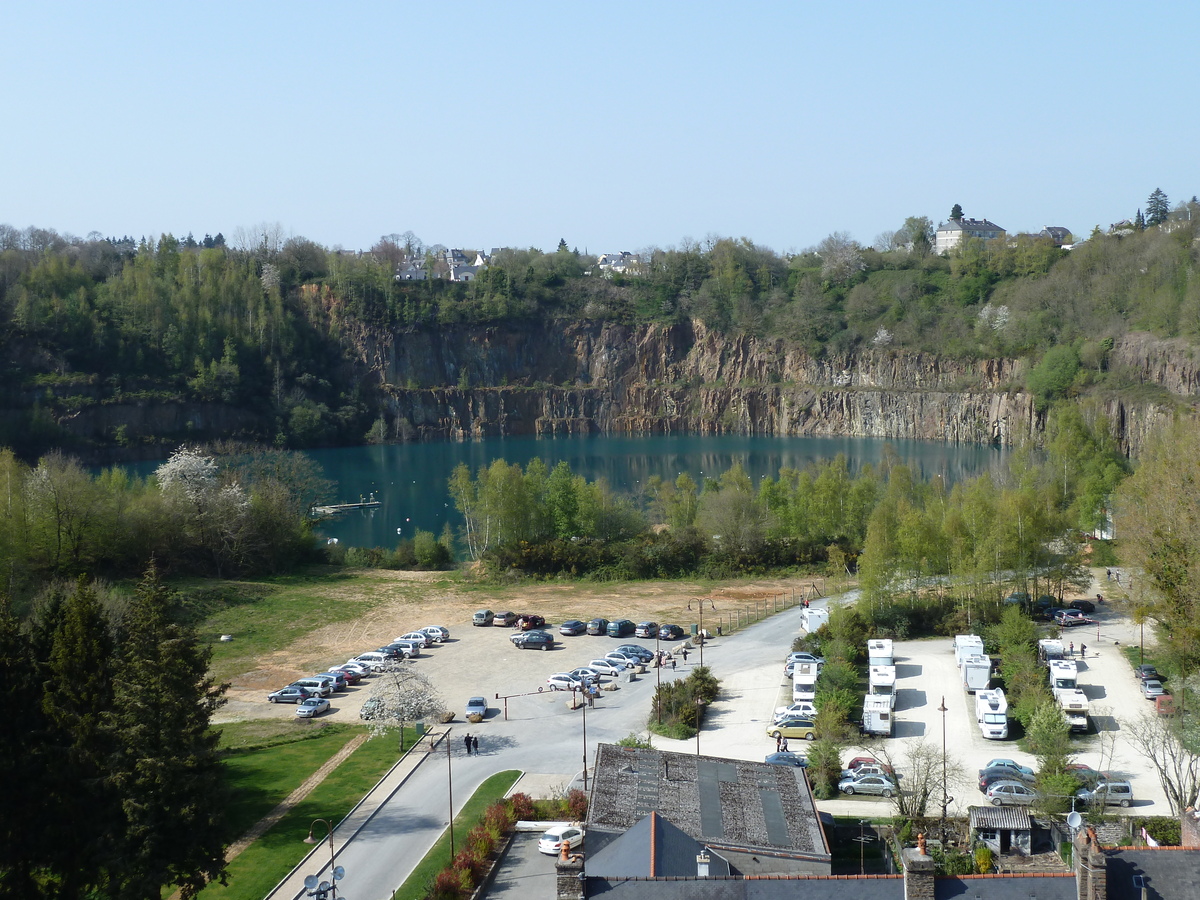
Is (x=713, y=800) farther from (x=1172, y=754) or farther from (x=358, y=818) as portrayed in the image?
(x=1172, y=754)

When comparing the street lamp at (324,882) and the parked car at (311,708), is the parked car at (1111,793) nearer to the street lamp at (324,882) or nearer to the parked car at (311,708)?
the street lamp at (324,882)

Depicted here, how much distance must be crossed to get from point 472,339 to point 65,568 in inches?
4552

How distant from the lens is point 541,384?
167000 mm

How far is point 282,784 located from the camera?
3003 cm

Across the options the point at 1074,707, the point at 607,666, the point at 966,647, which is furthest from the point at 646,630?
the point at 1074,707

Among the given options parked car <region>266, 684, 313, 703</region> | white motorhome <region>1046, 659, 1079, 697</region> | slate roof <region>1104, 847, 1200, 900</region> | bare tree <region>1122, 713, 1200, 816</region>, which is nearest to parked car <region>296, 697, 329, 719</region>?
parked car <region>266, 684, 313, 703</region>

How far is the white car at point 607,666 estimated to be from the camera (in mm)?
39969

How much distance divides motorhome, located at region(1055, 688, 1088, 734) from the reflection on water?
4905 centimetres

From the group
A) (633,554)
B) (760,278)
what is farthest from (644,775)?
(760,278)

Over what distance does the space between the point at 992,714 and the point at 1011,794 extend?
5.37 meters

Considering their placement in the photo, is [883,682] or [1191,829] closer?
[1191,829]

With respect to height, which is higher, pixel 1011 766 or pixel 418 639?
pixel 418 639

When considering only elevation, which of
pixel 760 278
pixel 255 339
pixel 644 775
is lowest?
pixel 644 775

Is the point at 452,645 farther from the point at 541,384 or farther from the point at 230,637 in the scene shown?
the point at 541,384
